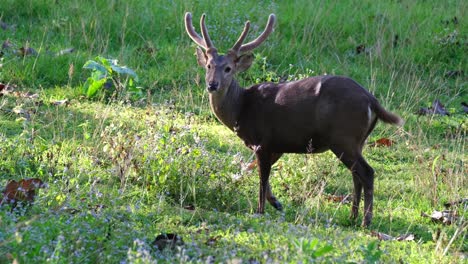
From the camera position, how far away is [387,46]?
10992 mm

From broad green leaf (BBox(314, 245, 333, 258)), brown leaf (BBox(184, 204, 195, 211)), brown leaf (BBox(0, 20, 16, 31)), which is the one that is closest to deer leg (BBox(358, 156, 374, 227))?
brown leaf (BBox(184, 204, 195, 211))

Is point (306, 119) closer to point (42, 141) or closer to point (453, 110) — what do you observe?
point (42, 141)

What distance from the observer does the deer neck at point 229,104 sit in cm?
735

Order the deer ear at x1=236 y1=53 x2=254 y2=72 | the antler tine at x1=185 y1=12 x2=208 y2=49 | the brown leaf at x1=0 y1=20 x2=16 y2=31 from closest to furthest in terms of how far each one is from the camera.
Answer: the deer ear at x1=236 y1=53 x2=254 y2=72 < the antler tine at x1=185 y1=12 x2=208 y2=49 < the brown leaf at x1=0 y1=20 x2=16 y2=31

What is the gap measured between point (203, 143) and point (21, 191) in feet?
7.01

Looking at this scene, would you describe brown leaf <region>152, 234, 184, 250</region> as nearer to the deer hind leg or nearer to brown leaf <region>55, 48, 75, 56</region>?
the deer hind leg

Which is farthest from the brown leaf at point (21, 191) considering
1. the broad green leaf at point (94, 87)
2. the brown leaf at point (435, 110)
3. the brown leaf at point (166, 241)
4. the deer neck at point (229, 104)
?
the brown leaf at point (435, 110)

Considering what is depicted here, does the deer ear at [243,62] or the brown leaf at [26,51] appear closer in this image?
the deer ear at [243,62]

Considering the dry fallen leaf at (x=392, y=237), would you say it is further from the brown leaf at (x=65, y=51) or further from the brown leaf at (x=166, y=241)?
the brown leaf at (x=65, y=51)

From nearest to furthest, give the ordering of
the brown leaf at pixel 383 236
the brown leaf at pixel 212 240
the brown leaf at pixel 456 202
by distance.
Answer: the brown leaf at pixel 212 240 < the brown leaf at pixel 383 236 < the brown leaf at pixel 456 202

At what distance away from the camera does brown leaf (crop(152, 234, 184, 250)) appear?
4.98 m

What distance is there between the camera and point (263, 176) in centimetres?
689

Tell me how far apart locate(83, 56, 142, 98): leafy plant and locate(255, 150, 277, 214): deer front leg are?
6.82ft

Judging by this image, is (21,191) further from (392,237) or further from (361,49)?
(361,49)
